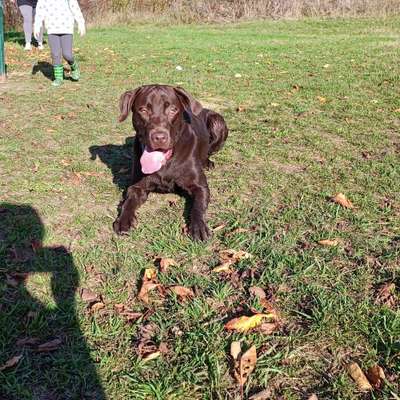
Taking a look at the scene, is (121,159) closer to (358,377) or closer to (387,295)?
(387,295)

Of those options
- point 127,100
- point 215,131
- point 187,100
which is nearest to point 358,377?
point 187,100

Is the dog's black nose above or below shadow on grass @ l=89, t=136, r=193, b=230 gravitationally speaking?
above

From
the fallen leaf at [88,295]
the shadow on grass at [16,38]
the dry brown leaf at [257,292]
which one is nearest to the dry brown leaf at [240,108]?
the dry brown leaf at [257,292]

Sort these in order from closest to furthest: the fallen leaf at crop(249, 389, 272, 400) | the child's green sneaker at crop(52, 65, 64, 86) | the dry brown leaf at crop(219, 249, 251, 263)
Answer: the fallen leaf at crop(249, 389, 272, 400) → the dry brown leaf at crop(219, 249, 251, 263) → the child's green sneaker at crop(52, 65, 64, 86)

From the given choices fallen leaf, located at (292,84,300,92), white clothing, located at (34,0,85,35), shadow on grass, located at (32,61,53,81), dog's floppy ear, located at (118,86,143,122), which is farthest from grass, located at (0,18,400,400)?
shadow on grass, located at (32,61,53,81)

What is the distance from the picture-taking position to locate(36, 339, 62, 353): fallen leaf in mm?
2346

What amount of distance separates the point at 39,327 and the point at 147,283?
66cm

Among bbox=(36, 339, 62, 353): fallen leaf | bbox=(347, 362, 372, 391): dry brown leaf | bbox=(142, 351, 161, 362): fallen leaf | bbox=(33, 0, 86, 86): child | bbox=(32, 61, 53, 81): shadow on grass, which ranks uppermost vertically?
bbox=(33, 0, 86, 86): child

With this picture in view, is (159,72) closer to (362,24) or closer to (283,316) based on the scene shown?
(283,316)

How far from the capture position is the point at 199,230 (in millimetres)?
3338

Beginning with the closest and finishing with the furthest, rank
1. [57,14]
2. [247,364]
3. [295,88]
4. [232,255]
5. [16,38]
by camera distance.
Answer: [247,364] → [232,255] → [295,88] → [57,14] → [16,38]

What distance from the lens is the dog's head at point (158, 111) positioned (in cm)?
367

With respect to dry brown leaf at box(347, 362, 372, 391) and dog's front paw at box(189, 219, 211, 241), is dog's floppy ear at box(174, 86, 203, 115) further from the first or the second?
dry brown leaf at box(347, 362, 372, 391)

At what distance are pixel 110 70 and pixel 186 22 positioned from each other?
44.5ft
